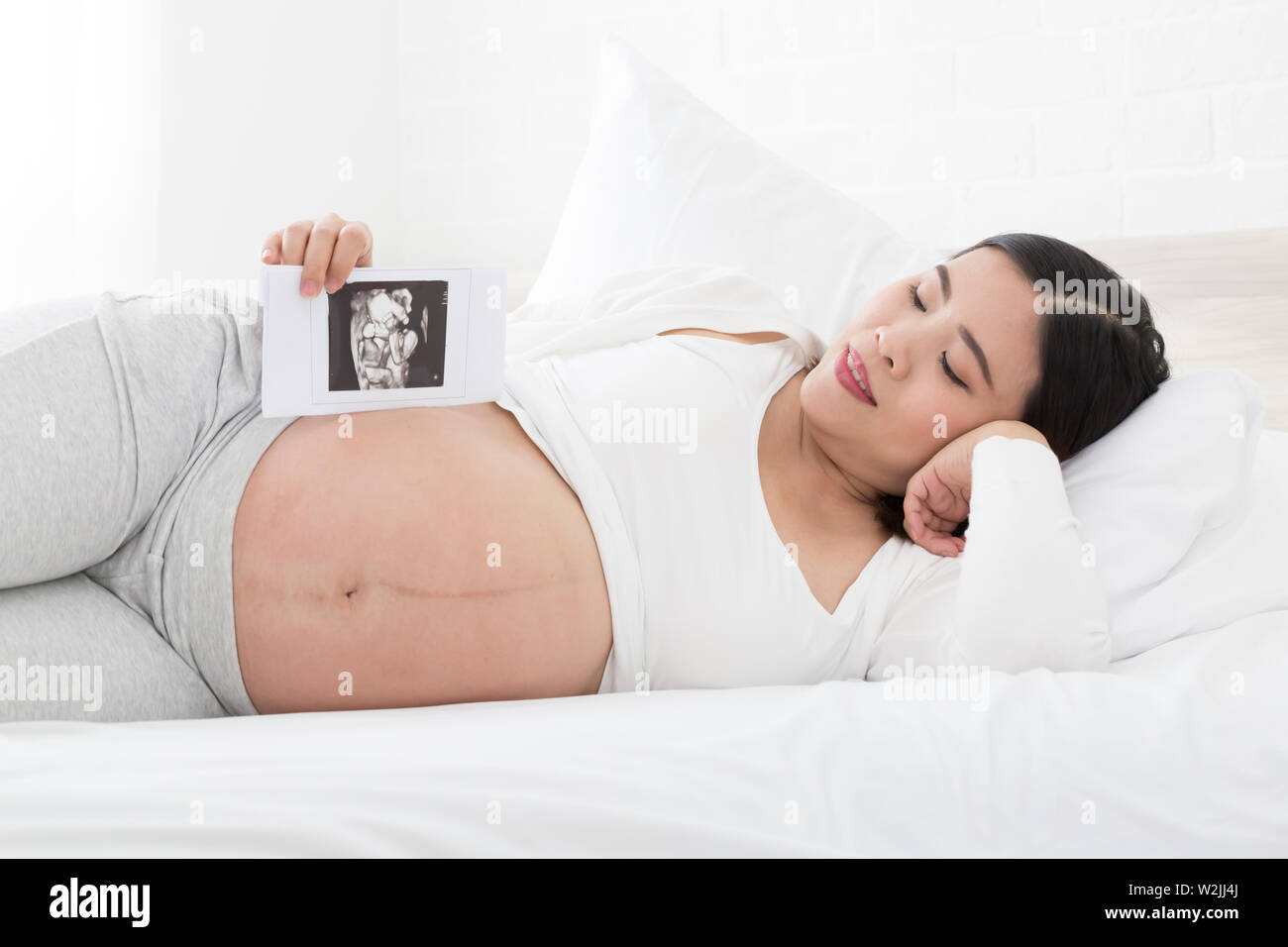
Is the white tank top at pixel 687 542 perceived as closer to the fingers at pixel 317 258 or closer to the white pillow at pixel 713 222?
the fingers at pixel 317 258

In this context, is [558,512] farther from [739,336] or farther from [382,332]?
[739,336]

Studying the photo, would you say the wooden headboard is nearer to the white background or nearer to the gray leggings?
the white background

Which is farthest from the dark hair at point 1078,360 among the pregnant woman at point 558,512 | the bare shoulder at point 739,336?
the bare shoulder at point 739,336

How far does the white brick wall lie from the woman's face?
2.26ft

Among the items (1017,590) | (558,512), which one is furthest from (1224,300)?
(558,512)

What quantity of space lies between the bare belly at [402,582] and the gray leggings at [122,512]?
33mm

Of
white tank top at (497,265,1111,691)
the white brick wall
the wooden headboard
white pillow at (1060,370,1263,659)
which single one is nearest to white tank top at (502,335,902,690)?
white tank top at (497,265,1111,691)

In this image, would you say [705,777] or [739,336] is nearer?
[705,777]

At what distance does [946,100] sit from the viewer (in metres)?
1.77

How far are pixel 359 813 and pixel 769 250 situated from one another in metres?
1.07

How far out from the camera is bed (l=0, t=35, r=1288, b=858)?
0.61 m
